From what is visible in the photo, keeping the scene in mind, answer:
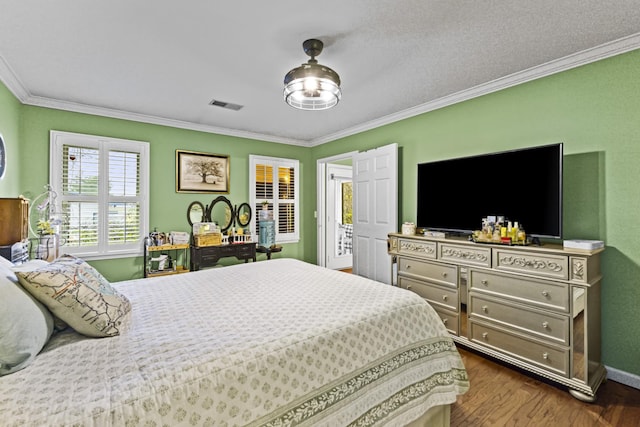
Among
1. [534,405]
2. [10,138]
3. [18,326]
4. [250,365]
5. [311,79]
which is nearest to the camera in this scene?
[18,326]

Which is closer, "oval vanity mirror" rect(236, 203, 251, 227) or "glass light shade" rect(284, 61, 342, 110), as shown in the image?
"glass light shade" rect(284, 61, 342, 110)

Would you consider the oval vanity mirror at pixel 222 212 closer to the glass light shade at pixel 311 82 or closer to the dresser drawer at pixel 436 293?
the glass light shade at pixel 311 82

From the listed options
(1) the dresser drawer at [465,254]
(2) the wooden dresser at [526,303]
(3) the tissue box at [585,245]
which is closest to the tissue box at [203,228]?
(2) the wooden dresser at [526,303]

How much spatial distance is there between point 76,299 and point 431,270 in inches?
112

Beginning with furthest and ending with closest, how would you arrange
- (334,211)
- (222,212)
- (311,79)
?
(334,211) < (222,212) < (311,79)

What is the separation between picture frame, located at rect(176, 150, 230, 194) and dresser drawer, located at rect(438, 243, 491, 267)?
329 cm

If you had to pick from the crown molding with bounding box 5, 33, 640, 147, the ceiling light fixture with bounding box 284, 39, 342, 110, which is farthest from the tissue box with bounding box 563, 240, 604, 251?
the ceiling light fixture with bounding box 284, 39, 342, 110

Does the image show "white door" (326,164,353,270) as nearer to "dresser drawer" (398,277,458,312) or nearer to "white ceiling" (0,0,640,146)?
"dresser drawer" (398,277,458,312)

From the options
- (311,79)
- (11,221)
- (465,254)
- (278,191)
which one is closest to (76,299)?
(11,221)

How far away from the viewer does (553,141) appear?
2635 mm

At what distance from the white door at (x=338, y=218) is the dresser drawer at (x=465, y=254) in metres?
2.87

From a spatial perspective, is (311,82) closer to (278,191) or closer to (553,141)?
(553,141)

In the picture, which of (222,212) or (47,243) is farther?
(222,212)

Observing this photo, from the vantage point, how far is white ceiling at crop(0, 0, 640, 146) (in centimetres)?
189
